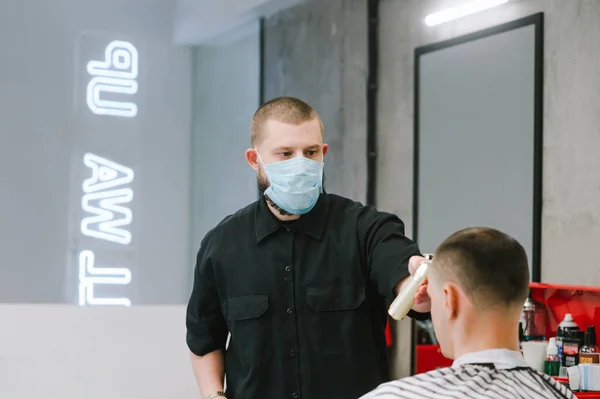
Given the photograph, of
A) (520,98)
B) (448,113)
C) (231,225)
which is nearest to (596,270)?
(520,98)

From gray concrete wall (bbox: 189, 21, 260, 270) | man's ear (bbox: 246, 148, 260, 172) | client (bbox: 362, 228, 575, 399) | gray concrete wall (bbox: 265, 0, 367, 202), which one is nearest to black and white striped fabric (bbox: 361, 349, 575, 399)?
client (bbox: 362, 228, 575, 399)

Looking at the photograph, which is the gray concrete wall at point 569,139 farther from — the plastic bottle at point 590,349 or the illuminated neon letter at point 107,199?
the illuminated neon letter at point 107,199

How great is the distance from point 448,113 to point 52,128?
2.00 m

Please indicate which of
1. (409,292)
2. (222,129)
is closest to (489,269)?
(409,292)

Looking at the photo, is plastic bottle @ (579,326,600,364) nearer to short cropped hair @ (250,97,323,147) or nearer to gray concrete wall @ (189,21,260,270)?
short cropped hair @ (250,97,323,147)

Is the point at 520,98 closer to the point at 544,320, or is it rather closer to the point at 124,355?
the point at 544,320

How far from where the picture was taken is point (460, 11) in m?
4.25

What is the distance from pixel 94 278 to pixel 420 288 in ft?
9.77

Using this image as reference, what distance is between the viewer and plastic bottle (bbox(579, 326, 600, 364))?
2.98 meters

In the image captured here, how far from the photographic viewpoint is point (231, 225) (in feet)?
6.15

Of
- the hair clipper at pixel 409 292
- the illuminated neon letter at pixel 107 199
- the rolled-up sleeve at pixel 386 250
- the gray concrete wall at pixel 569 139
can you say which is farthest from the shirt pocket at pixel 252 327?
the illuminated neon letter at pixel 107 199

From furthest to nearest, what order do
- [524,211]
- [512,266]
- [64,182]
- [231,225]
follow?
1. [64,182]
2. [524,211]
3. [231,225]
4. [512,266]

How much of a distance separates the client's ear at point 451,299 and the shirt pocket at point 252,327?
1.91ft

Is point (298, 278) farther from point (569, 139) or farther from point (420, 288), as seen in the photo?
point (569, 139)
